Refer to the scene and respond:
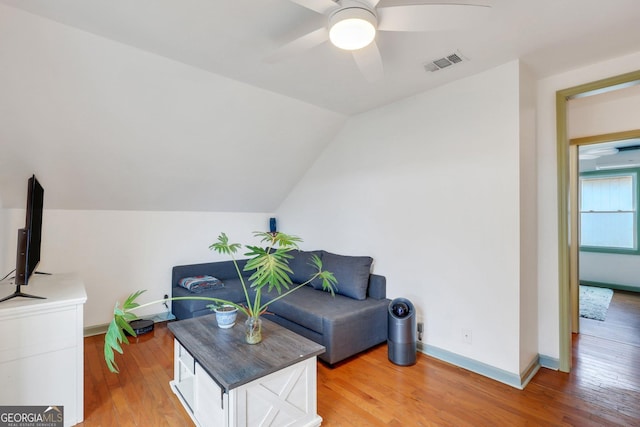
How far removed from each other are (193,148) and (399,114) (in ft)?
7.14

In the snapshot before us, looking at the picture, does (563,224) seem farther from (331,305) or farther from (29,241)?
(29,241)

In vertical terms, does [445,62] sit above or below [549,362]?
above

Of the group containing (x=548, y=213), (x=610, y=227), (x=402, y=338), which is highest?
(x=548, y=213)

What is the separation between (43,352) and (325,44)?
2.63 metres

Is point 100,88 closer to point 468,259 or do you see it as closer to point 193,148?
point 193,148

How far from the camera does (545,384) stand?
91.7 inches

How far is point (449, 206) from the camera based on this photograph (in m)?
2.71

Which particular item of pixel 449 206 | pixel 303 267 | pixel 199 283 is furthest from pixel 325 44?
pixel 199 283

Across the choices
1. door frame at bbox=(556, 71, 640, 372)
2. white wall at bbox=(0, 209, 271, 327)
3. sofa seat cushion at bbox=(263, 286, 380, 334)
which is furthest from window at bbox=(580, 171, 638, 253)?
white wall at bbox=(0, 209, 271, 327)

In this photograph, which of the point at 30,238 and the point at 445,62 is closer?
the point at 30,238

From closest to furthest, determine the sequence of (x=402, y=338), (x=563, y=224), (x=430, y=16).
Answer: (x=430, y=16) < (x=563, y=224) < (x=402, y=338)

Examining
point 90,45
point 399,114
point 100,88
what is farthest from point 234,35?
point 399,114

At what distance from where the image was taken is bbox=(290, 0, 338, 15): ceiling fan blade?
1397 millimetres

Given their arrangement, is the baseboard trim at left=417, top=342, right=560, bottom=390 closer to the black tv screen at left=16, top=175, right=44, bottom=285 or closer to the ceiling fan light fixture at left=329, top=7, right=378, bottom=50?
the ceiling fan light fixture at left=329, top=7, right=378, bottom=50
